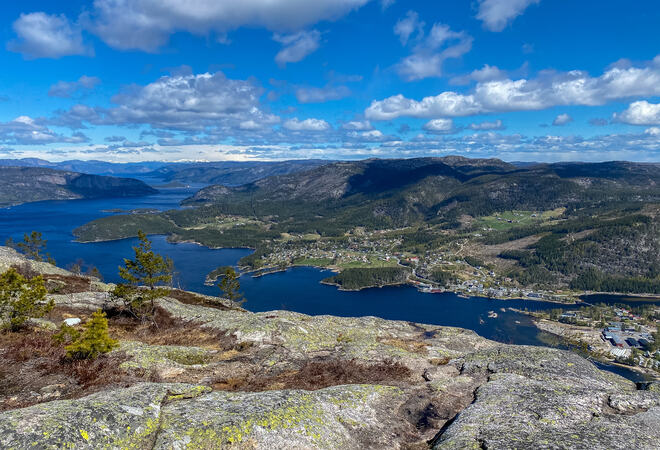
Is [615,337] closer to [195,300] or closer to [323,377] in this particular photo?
[195,300]

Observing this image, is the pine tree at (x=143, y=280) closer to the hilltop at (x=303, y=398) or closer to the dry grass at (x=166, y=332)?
the dry grass at (x=166, y=332)

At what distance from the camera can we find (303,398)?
15.8m

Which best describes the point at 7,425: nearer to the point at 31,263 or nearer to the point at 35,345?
Answer: the point at 35,345

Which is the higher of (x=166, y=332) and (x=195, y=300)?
(x=166, y=332)

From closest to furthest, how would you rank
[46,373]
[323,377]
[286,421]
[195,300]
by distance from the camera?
[286,421]
[46,373]
[323,377]
[195,300]

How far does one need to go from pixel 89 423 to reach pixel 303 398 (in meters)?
8.24

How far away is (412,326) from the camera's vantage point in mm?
49531

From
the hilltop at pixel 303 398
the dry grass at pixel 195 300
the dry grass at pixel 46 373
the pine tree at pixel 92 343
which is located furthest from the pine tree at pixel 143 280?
the dry grass at pixel 195 300

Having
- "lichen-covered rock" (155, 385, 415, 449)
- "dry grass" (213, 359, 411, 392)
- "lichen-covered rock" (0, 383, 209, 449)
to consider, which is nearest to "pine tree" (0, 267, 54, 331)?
"dry grass" (213, 359, 411, 392)

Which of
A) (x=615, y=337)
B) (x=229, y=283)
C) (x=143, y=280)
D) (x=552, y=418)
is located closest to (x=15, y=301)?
(x=143, y=280)

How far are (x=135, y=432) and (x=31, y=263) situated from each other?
75261 mm

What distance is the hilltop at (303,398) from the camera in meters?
12.2

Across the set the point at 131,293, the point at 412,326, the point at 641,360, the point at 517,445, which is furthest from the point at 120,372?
the point at 641,360

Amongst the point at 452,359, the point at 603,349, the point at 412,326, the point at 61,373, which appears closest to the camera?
the point at 61,373
